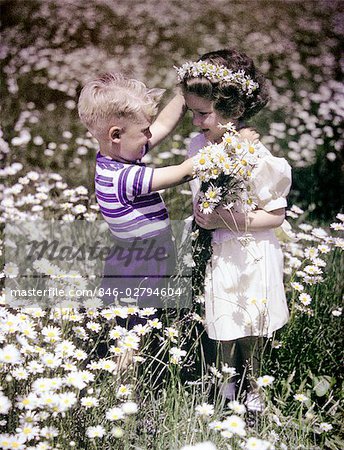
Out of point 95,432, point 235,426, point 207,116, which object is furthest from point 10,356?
point 207,116

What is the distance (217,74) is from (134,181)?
322 mm

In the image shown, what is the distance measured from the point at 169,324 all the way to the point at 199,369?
0.51 ft

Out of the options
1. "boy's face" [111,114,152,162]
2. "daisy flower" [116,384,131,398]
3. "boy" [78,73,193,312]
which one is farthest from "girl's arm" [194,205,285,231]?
"daisy flower" [116,384,131,398]

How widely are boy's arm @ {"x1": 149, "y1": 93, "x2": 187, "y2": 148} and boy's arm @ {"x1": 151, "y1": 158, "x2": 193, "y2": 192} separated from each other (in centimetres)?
25

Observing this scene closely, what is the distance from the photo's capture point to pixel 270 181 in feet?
5.05

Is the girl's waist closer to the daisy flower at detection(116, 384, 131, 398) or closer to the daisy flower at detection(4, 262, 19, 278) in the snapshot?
the daisy flower at detection(116, 384, 131, 398)

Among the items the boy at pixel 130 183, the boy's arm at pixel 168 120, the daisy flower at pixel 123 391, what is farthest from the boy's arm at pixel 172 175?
the daisy flower at pixel 123 391

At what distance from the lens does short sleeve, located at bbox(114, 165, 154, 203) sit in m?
1.48

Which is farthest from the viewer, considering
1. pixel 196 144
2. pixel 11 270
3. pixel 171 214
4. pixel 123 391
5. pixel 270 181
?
pixel 171 214

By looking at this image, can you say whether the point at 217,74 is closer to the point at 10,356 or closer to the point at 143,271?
the point at 143,271

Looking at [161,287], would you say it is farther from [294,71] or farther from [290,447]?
[294,71]

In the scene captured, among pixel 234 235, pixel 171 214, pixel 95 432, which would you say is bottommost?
pixel 95 432

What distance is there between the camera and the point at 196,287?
161cm

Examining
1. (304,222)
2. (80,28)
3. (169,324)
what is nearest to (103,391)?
(169,324)
